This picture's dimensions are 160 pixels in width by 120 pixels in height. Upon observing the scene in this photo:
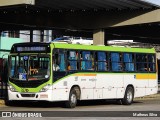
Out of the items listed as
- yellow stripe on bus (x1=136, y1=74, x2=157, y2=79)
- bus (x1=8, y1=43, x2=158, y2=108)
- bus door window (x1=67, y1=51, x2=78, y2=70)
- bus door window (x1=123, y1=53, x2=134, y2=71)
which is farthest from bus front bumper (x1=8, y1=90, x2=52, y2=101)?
yellow stripe on bus (x1=136, y1=74, x2=157, y2=79)

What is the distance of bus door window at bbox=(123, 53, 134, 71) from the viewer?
92.7ft

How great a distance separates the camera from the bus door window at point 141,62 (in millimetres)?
29266

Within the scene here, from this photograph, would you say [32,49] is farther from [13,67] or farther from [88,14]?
[88,14]

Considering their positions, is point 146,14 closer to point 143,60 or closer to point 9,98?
point 143,60

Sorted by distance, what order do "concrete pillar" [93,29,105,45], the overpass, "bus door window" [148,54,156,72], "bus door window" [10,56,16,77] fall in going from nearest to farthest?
"bus door window" [10,56,16,77] < "bus door window" [148,54,156,72] < the overpass < "concrete pillar" [93,29,105,45]

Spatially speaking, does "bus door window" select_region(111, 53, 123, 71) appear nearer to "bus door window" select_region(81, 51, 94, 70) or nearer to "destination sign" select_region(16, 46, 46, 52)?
"bus door window" select_region(81, 51, 94, 70)

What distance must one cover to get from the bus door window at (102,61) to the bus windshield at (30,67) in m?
3.63

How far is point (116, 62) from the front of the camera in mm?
27562

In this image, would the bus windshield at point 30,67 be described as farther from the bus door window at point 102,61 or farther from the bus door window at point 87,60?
the bus door window at point 102,61

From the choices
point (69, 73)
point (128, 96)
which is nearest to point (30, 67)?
point (69, 73)

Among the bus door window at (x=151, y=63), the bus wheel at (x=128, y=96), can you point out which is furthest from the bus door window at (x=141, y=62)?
the bus wheel at (x=128, y=96)

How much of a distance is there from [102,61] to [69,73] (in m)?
2.82

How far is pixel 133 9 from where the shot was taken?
132ft

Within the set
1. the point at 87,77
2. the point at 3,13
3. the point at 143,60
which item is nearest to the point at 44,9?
the point at 3,13
